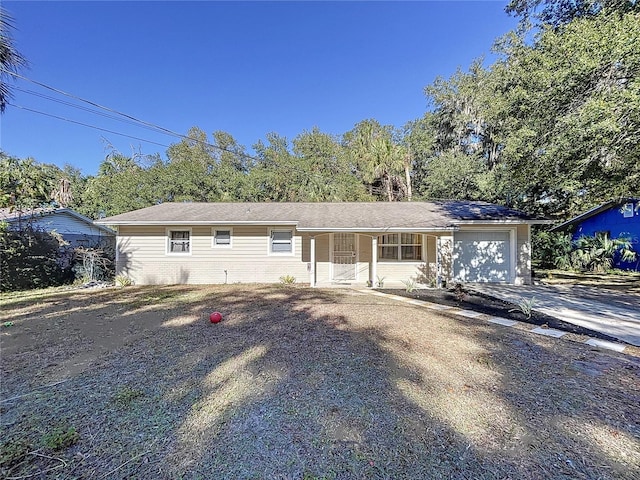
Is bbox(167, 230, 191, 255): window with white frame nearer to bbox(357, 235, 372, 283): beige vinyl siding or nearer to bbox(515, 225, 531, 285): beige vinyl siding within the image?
bbox(357, 235, 372, 283): beige vinyl siding

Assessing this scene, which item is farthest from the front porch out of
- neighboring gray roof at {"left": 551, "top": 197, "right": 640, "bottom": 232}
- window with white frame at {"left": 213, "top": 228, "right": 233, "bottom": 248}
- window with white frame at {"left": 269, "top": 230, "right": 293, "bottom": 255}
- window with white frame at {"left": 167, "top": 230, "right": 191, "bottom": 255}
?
neighboring gray roof at {"left": 551, "top": 197, "right": 640, "bottom": 232}

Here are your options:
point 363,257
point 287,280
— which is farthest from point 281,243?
point 363,257

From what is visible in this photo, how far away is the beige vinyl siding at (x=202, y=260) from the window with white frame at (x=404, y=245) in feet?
10.8

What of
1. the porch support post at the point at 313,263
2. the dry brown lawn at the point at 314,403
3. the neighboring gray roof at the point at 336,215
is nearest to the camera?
the dry brown lawn at the point at 314,403

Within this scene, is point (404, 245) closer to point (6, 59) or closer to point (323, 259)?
point (323, 259)

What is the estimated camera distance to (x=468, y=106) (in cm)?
1977

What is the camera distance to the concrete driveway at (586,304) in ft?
17.9

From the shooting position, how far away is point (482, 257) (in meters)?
10.8

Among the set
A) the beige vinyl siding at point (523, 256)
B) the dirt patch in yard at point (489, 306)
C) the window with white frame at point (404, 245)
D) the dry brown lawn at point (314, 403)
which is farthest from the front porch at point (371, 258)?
the dry brown lawn at point (314, 403)

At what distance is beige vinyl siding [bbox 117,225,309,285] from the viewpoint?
11289 mm

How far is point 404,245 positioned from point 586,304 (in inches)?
209

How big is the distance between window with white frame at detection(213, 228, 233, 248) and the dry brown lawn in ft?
19.6

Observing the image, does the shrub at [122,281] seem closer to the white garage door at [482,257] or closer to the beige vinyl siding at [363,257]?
the beige vinyl siding at [363,257]

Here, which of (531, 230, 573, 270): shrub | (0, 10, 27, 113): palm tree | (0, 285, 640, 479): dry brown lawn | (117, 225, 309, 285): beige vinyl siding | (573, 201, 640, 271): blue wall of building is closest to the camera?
(0, 285, 640, 479): dry brown lawn
